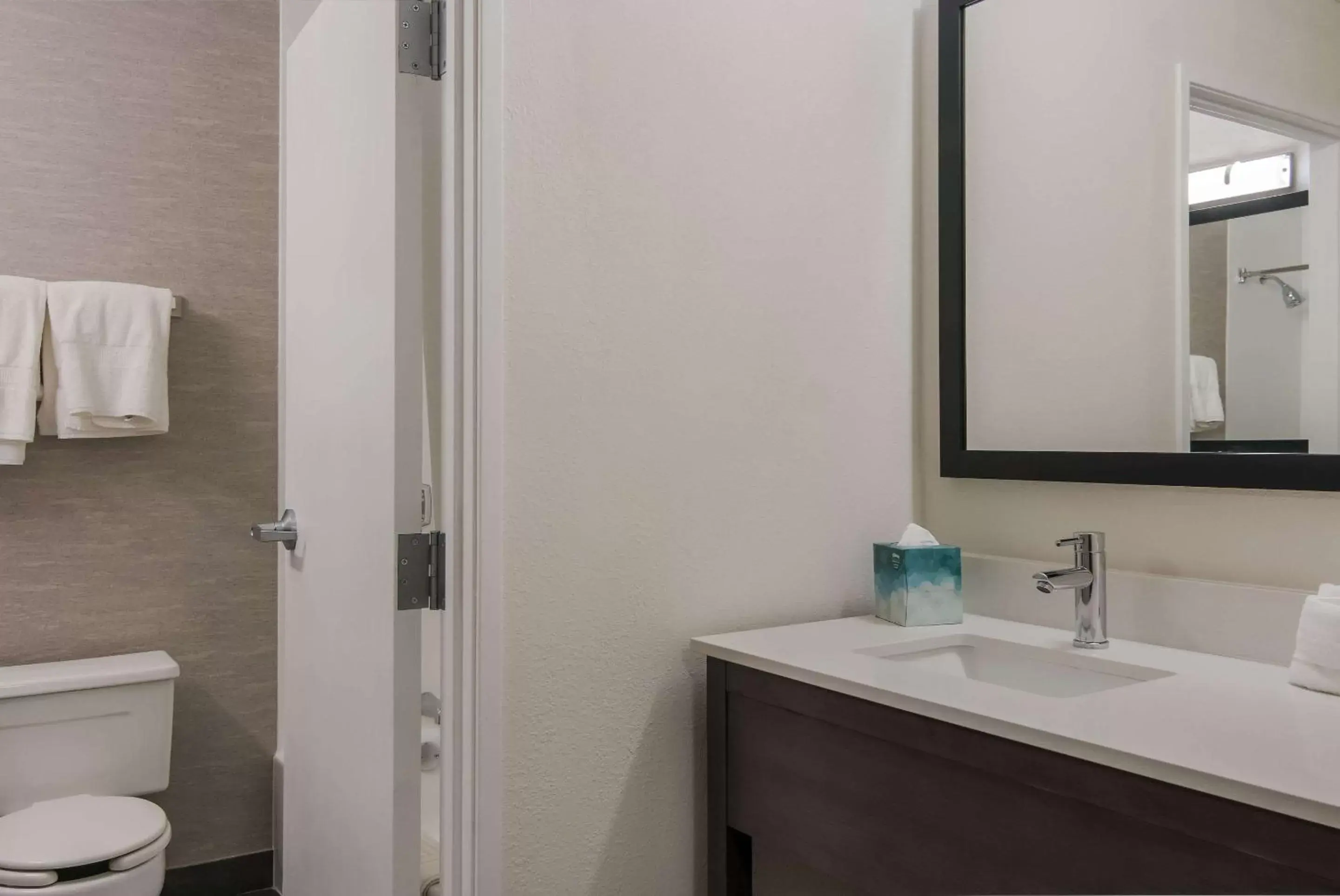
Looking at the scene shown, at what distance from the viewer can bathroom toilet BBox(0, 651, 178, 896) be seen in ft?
6.03

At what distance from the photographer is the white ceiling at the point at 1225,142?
1299mm

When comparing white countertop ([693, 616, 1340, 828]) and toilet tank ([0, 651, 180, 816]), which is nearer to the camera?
white countertop ([693, 616, 1340, 828])

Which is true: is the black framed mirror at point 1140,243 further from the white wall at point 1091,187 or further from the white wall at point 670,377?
the white wall at point 670,377

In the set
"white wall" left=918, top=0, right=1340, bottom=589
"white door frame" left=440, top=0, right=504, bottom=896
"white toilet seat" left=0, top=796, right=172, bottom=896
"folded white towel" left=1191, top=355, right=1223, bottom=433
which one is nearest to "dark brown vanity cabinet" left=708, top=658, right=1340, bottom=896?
"white door frame" left=440, top=0, right=504, bottom=896

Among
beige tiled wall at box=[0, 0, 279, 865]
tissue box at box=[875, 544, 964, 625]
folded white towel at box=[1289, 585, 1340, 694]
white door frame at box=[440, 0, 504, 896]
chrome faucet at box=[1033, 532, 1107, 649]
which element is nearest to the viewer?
folded white towel at box=[1289, 585, 1340, 694]

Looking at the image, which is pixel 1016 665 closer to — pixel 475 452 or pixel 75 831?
pixel 475 452

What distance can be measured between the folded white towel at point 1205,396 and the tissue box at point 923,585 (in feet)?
1.28

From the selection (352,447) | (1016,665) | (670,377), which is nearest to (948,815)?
(1016,665)

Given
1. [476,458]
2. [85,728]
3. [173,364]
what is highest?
[173,364]

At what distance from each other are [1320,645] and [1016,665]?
0.39 metres

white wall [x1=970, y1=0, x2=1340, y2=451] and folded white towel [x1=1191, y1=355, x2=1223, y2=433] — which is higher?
white wall [x1=970, y1=0, x2=1340, y2=451]

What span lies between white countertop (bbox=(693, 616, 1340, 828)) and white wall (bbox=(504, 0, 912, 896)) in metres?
0.16

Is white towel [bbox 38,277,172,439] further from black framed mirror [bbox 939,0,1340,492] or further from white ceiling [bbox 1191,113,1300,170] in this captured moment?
white ceiling [bbox 1191,113,1300,170]

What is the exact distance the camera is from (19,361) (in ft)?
6.92
